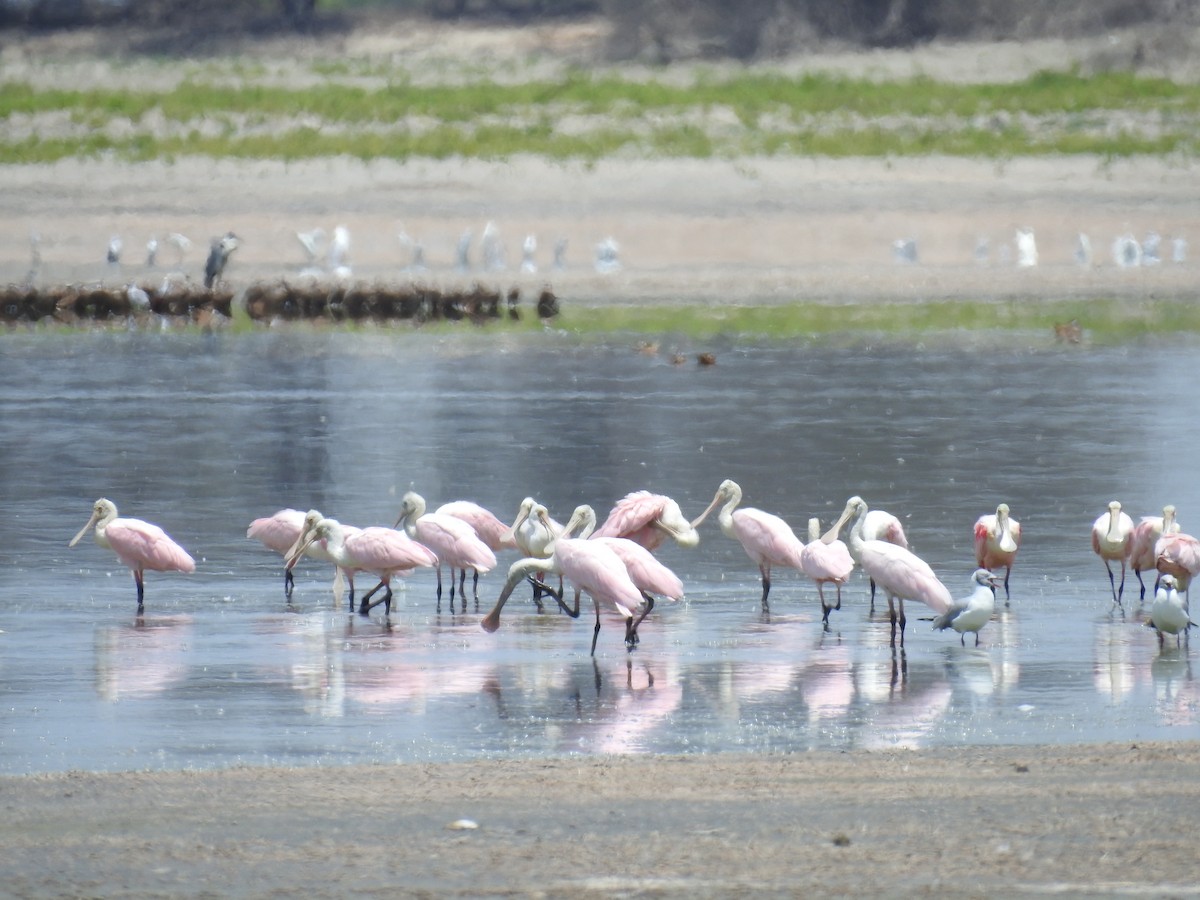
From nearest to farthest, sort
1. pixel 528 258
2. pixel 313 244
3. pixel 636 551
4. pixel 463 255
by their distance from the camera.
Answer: pixel 636 551
pixel 463 255
pixel 528 258
pixel 313 244

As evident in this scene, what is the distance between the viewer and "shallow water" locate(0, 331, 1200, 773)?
33.1 ft

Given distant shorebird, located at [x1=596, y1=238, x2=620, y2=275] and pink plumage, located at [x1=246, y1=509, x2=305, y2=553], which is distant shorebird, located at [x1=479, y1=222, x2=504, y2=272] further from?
pink plumage, located at [x1=246, y1=509, x2=305, y2=553]

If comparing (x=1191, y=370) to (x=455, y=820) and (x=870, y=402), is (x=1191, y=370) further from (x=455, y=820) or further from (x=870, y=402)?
(x=455, y=820)

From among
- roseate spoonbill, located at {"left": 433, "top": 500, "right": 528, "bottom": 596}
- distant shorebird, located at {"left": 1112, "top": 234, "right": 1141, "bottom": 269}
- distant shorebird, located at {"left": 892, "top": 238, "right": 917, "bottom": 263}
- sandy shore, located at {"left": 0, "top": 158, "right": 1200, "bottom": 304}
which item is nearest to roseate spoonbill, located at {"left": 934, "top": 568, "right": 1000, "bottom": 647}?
roseate spoonbill, located at {"left": 433, "top": 500, "right": 528, "bottom": 596}

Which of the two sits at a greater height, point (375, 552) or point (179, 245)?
point (179, 245)

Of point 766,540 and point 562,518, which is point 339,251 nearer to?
point 562,518

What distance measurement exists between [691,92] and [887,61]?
6687mm

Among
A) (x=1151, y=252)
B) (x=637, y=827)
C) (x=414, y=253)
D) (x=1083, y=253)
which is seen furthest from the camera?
(x=1083, y=253)

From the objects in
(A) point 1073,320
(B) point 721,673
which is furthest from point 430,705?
(A) point 1073,320

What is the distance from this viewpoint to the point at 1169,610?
1138cm

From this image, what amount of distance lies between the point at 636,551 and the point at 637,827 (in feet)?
13.4

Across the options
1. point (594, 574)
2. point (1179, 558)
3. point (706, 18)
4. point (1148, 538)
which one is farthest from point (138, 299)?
point (706, 18)

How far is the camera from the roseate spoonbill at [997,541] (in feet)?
43.3

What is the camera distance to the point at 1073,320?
3428 centimetres
